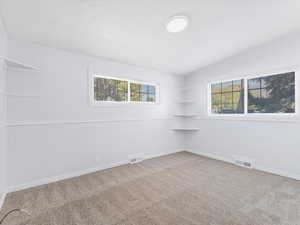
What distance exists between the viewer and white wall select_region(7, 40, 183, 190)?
7.36ft

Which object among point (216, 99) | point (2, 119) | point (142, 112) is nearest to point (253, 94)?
point (216, 99)

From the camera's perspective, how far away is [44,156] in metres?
2.43

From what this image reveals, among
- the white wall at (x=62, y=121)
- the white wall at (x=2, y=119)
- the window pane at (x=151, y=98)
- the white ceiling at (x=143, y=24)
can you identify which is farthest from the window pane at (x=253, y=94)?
the white wall at (x=2, y=119)

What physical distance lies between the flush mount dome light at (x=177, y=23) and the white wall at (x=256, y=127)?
183cm

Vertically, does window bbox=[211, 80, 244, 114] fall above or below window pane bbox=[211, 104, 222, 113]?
above

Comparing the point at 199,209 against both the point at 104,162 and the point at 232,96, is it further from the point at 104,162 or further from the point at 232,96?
the point at 232,96

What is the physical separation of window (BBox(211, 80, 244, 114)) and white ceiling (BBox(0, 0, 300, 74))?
88 cm

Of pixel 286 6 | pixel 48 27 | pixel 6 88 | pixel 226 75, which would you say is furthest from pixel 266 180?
pixel 6 88

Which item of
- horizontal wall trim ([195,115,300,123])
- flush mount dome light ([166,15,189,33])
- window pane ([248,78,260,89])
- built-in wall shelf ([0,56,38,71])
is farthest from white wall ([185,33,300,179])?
built-in wall shelf ([0,56,38,71])

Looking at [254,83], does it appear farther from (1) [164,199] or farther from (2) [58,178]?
(2) [58,178]

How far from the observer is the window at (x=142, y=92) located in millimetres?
3609

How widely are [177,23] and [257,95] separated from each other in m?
2.37

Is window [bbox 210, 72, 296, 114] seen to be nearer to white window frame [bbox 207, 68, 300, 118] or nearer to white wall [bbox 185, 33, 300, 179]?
white window frame [bbox 207, 68, 300, 118]

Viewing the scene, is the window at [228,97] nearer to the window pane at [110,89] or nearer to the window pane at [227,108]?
the window pane at [227,108]
